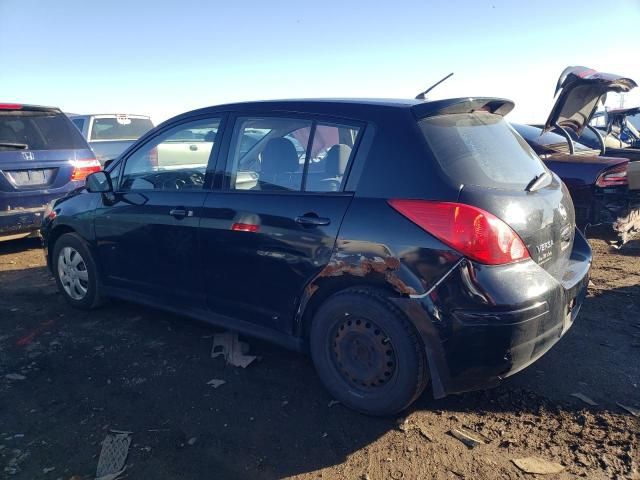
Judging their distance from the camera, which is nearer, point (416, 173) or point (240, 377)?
point (416, 173)

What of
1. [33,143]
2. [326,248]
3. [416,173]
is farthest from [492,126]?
[33,143]

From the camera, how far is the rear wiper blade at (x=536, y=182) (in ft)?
9.46

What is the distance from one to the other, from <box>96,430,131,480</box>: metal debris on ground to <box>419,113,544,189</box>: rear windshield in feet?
7.40

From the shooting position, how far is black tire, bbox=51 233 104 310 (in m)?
4.38

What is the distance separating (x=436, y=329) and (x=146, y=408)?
181 cm

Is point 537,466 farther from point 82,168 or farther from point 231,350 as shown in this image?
point 82,168

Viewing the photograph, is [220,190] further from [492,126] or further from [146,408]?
[492,126]

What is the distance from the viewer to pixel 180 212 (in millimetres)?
3564

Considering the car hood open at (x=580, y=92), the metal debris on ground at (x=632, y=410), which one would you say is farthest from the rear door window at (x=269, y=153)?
the car hood open at (x=580, y=92)

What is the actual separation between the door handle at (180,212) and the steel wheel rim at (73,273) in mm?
1368

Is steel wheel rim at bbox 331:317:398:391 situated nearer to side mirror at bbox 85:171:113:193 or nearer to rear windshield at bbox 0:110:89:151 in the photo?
side mirror at bbox 85:171:113:193

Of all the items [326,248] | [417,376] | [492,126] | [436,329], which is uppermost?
[492,126]

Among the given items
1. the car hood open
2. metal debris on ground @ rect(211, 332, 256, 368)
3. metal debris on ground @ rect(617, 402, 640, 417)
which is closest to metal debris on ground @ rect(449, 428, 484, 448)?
metal debris on ground @ rect(617, 402, 640, 417)

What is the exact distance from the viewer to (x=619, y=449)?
253 cm
